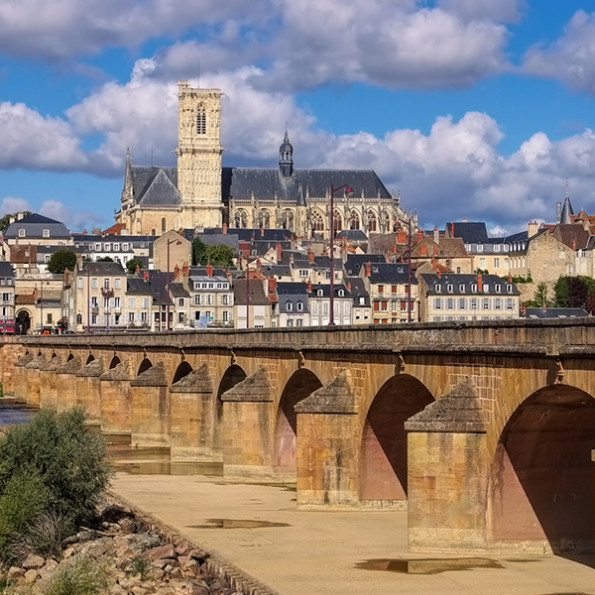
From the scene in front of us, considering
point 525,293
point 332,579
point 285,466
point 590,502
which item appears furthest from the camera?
point 525,293

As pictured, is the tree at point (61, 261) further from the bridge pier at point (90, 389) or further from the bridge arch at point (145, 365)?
the bridge arch at point (145, 365)

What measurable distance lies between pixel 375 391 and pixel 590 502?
21.4 ft

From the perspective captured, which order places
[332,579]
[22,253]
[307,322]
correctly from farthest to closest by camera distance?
[22,253] → [307,322] → [332,579]

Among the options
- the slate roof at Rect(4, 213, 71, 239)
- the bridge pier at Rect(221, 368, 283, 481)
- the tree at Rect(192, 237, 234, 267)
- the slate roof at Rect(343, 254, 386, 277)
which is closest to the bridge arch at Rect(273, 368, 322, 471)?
the bridge pier at Rect(221, 368, 283, 481)

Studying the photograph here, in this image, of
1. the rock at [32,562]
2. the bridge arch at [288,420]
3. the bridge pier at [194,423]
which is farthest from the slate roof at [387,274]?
the rock at [32,562]

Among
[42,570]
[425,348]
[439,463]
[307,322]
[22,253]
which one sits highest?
[22,253]

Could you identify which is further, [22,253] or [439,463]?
[22,253]

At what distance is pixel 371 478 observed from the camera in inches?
1455

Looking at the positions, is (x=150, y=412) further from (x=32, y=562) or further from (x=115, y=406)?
(x=32, y=562)

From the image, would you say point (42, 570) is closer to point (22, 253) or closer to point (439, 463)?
point (439, 463)

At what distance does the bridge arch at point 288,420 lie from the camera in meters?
43.5

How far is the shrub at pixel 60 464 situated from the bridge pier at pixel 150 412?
21178 millimetres

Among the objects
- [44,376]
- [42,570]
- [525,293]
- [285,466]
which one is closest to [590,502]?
[42,570]

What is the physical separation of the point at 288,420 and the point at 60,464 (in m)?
9.99
